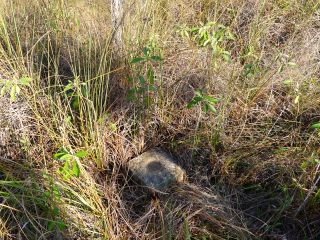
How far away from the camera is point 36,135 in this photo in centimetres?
152

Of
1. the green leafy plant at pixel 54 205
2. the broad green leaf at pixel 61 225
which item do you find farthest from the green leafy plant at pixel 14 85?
the broad green leaf at pixel 61 225

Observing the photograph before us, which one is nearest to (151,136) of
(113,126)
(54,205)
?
(113,126)

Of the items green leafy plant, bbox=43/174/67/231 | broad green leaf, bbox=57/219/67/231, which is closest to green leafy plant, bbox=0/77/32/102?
green leafy plant, bbox=43/174/67/231

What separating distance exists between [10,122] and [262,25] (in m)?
1.85

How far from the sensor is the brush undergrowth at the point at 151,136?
129 centimetres

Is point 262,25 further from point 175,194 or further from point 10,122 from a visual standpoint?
point 10,122

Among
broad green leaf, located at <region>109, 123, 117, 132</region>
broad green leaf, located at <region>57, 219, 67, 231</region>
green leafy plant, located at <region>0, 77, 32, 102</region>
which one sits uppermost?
green leafy plant, located at <region>0, 77, 32, 102</region>

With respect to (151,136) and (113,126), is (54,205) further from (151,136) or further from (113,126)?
(151,136)

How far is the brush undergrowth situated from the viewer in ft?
4.22

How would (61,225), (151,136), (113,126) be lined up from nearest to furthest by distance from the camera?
(61,225) < (113,126) < (151,136)

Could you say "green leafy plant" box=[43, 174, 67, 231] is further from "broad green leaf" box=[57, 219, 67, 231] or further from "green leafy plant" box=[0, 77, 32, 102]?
"green leafy plant" box=[0, 77, 32, 102]

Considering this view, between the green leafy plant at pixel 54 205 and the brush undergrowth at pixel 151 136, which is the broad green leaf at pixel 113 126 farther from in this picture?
the green leafy plant at pixel 54 205

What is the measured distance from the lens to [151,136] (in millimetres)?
1694

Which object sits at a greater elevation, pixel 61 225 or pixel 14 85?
pixel 14 85
